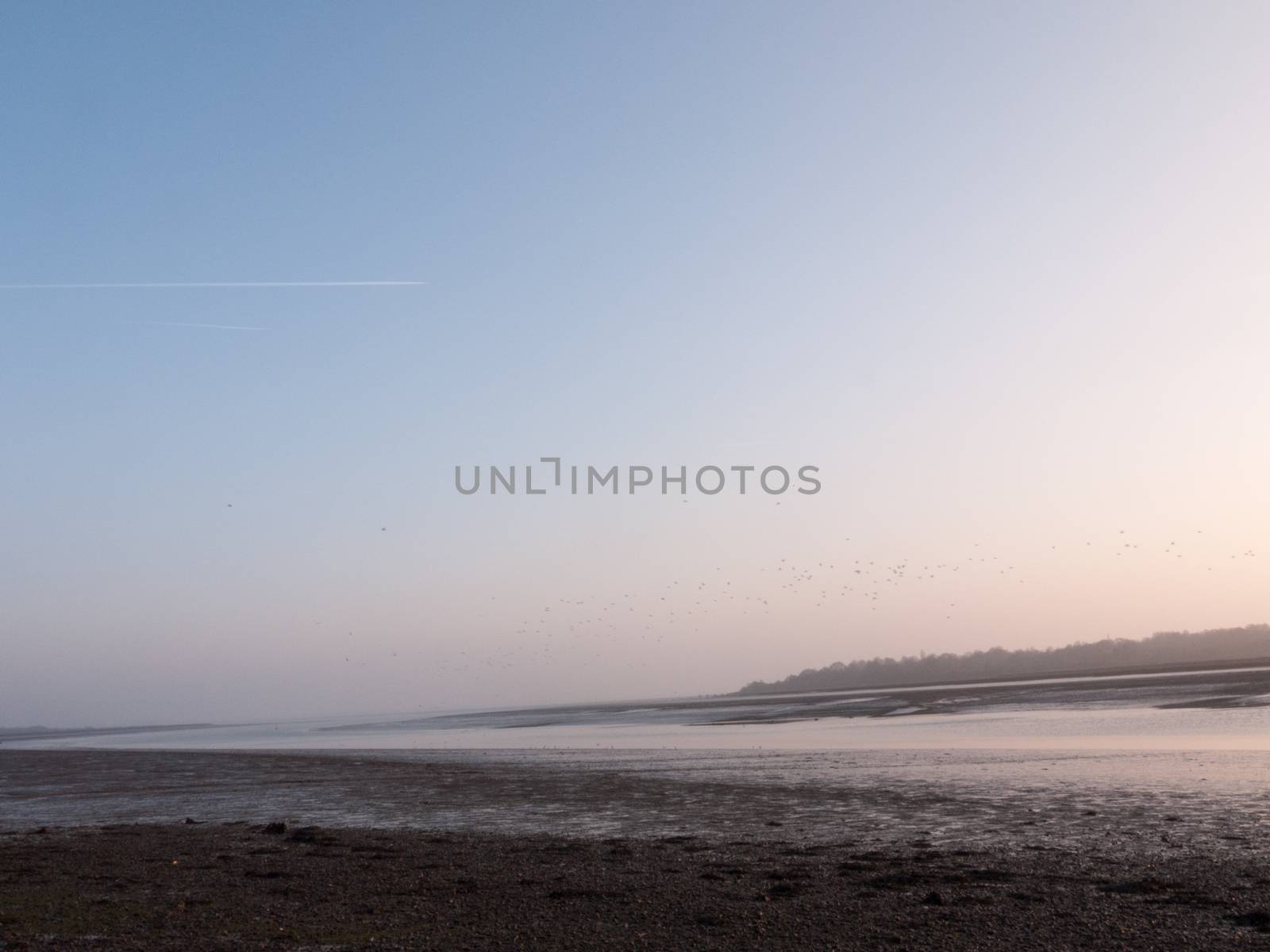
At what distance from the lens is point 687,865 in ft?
49.1

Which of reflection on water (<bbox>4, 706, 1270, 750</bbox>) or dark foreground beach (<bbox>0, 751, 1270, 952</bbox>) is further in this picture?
reflection on water (<bbox>4, 706, 1270, 750</bbox>)

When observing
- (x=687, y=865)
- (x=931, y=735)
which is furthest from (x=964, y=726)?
(x=687, y=865)

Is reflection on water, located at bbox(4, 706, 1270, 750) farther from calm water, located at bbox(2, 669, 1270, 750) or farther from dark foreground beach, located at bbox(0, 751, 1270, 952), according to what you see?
dark foreground beach, located at bbox(0, 751, 1270, 952)

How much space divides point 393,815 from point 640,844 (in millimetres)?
8332

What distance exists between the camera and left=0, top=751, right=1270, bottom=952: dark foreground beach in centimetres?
1096

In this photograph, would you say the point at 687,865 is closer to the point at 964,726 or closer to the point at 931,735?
the point at 931,735

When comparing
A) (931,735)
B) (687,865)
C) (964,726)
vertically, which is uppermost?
(964,726)

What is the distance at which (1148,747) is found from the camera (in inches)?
1176

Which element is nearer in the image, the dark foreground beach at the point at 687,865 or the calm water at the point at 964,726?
the dark foreground beach at the point at 687,865

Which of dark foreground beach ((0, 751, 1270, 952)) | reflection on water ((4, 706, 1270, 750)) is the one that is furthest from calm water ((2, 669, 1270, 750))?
dark foreground beach ((0, 751, 1270, 952))

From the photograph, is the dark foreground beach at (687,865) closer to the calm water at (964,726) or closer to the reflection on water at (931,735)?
the reflection on water at (931,735)

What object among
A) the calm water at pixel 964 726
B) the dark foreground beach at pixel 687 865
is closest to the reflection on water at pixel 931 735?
the calm water at pixel 964 726

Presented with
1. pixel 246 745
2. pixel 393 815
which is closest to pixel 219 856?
pixel 393 815

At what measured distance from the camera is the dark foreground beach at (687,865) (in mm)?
10961
